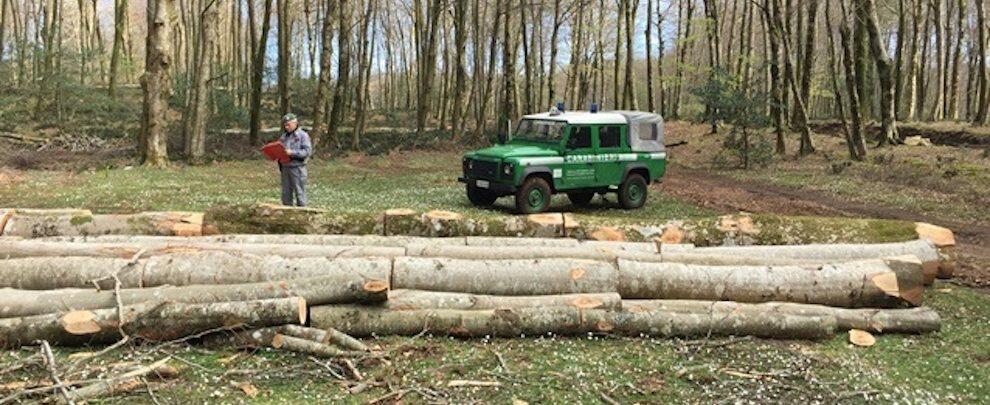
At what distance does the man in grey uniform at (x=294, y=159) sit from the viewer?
11.9 m

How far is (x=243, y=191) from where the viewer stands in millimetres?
16891

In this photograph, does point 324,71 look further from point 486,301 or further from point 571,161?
point 486,301

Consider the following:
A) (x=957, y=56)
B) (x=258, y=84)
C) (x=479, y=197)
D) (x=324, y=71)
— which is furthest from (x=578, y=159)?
(x=957, y=56)

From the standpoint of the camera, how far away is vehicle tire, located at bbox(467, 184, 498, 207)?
15.6 m

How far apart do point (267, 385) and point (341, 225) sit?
13.6ft

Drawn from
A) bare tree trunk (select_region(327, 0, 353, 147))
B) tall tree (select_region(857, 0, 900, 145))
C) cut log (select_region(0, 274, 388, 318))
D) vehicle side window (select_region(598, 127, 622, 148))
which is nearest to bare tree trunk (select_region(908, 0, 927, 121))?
tall tree (select_region(857, 0, 900, 145))

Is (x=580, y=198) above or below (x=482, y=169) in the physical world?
below

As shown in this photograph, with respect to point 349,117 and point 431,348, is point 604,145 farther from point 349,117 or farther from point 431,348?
point 349,117

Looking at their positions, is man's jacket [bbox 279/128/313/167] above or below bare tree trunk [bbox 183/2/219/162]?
below

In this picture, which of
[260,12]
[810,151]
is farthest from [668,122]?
[260,12]

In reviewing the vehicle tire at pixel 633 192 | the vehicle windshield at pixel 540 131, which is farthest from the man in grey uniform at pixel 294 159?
the vehicle tire at pixel 633 192

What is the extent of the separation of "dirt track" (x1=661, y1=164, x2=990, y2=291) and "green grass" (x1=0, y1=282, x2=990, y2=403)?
3.82m

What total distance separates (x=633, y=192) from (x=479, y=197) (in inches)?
139

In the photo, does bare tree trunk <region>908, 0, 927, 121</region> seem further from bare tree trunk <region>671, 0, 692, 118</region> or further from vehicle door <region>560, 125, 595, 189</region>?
vehicle door <region>560, 125, 595, 189</region>
